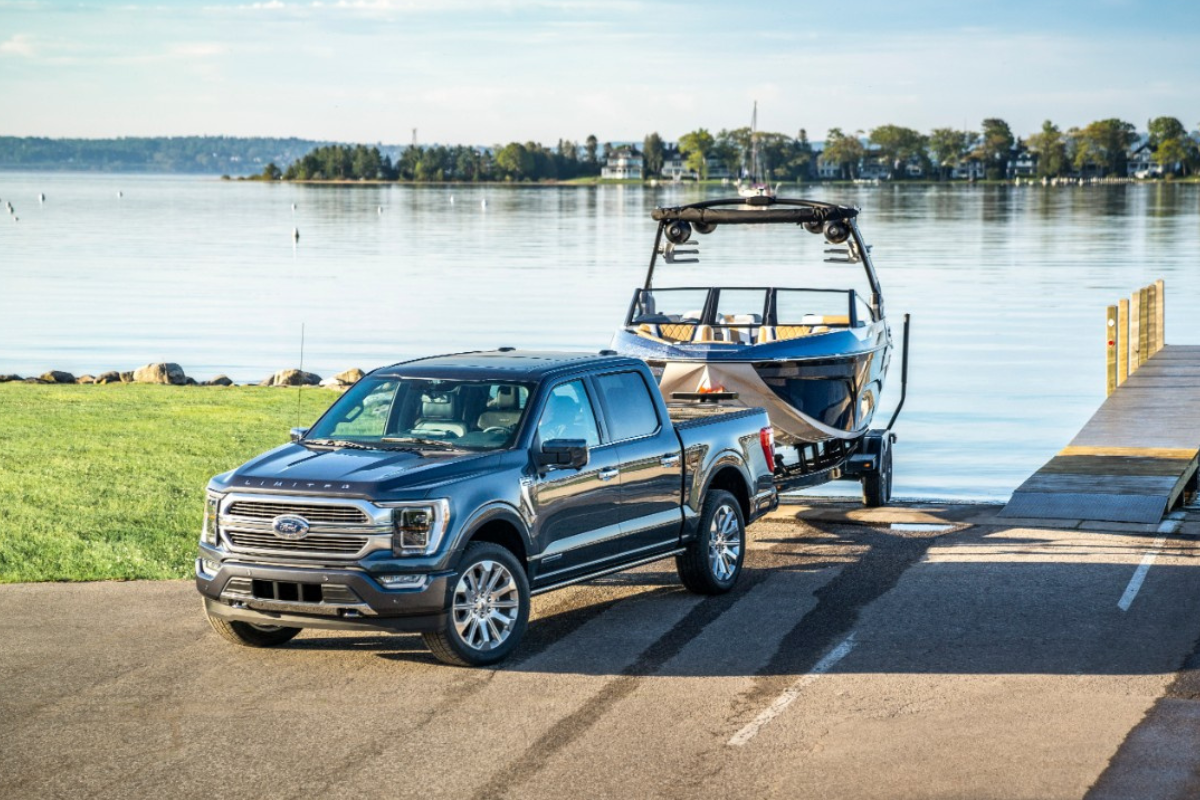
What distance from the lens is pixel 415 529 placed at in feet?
32.0

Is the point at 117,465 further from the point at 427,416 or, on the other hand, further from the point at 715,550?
the point at 715,550

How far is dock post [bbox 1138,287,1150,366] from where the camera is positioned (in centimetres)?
3003

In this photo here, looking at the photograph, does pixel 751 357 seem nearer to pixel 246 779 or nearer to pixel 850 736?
pixel 850 736

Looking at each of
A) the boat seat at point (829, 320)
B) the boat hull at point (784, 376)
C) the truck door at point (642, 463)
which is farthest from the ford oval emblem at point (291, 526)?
the boat seat at point (829, 320)

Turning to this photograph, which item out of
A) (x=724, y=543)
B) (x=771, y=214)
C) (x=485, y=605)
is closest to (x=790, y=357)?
(x=771, y=214)

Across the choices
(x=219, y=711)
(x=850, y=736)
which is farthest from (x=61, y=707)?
(x=850, y=736)

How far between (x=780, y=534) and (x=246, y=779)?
25.7 ft

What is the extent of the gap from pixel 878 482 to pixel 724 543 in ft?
16.9

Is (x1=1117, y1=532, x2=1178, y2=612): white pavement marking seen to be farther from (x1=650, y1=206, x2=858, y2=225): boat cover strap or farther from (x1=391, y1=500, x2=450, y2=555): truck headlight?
(x1=391, y1=500, x2=450, y2=555): truck headlight

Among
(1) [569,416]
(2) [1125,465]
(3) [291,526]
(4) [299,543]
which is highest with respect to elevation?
(1) [569,416]

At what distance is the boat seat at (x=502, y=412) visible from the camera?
10805mm

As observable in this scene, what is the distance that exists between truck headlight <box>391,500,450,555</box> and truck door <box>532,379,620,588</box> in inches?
37.7

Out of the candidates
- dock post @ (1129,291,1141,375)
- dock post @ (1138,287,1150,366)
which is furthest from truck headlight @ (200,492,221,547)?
dock post @ (1138,287,1150,366)

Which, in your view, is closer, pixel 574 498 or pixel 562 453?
pixel 562 453
